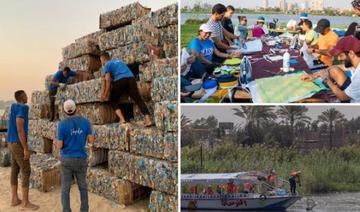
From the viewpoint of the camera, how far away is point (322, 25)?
3932 millimetres

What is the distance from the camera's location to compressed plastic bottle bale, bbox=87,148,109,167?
7.02m

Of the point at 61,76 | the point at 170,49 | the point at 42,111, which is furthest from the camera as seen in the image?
the point at 42,111

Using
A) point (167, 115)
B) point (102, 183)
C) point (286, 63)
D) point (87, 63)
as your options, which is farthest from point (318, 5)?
point (87, 63)

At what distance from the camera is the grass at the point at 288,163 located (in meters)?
4.00

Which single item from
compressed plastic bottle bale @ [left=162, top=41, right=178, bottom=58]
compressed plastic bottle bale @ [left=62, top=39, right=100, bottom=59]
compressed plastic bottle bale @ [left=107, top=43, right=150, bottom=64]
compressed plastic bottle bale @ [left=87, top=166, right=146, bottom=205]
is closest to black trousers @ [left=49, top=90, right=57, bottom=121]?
compressed plastic bottle bale @ [left=62, top=39, right=100, bottom=59]

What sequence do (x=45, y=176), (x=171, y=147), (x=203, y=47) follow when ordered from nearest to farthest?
(x=203, y=47) → (x=171, y=147) → (x=45, y=176)

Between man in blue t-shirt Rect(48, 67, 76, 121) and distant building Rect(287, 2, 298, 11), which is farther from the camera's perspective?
man in blue t-shirt Rect(48, 67, 76, 121)

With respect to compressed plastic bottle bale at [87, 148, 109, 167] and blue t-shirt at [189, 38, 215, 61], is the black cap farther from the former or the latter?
compressed plastic bottle bale at [87, 148, 109, 167]

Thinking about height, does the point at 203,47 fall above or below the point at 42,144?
above

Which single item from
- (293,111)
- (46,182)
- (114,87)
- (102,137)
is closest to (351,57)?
(293,111)

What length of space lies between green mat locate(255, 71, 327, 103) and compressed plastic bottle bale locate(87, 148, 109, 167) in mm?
4047

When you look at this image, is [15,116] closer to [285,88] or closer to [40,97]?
[40,97]

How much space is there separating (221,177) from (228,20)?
1638 mm

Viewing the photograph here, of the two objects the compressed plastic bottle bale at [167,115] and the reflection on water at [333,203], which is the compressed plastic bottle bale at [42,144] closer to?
the compressed plastic bottle bale at [167,115]
